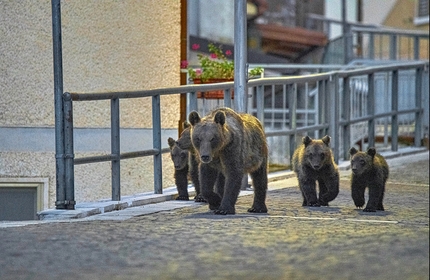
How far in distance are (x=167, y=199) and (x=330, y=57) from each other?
19626 millimetres

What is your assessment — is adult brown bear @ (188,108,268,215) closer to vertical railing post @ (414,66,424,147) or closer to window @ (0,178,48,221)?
window @ (0,178,48,221)

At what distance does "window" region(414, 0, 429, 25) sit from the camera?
45.8m

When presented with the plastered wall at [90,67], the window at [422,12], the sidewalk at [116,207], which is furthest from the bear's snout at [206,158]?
the window at [422,12]

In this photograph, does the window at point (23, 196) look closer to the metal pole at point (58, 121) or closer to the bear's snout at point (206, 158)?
the metal pole at point (58, 121)

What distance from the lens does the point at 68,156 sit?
38.0 feet

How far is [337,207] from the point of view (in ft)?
40.6

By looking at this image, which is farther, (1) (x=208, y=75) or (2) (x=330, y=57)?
(2) (x=330, y=57)

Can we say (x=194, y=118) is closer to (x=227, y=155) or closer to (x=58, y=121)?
(x=227, y=155)

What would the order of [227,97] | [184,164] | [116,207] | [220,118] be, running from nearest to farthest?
[220,118] → [116,207] → [184,164] → [227,97]

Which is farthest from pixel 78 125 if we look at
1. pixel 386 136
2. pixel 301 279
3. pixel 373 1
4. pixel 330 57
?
pixel 373 1

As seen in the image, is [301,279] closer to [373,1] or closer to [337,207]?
[337,207]

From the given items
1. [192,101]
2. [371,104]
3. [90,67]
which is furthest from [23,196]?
[371,104]

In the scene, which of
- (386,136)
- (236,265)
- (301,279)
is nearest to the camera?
(301,279)

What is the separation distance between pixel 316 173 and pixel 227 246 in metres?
3.76
